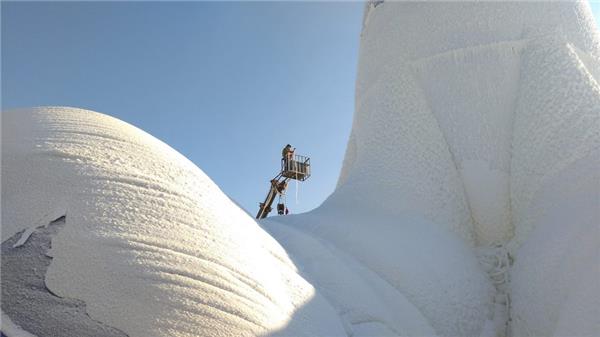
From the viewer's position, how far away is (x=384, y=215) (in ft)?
11.9

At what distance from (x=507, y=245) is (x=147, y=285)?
8.31 feet

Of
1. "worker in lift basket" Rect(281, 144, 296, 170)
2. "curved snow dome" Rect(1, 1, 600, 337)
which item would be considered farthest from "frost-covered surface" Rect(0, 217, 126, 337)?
"worker in lift basket" Rect(281, 144, 296, 170)

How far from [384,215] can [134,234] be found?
207 centimetres

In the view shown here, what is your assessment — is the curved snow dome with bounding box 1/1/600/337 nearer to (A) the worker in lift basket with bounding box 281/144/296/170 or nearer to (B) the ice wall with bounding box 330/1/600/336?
(B) the ice wall with bounding box 330/1/600/336

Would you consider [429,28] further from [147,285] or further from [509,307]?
[147,285]

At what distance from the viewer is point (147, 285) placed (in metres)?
1.83

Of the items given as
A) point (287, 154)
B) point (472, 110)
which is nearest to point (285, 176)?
point (287, 154)

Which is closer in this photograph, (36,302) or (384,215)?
(36,302)

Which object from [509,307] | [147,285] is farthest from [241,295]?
[509,307]

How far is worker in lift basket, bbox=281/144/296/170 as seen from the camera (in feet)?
35.2

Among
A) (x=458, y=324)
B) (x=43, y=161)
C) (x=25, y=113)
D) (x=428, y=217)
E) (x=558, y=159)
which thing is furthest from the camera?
(x=428, y=217)

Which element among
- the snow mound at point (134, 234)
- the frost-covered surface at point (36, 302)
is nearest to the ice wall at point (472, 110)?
the snow mound at point (134, 234)

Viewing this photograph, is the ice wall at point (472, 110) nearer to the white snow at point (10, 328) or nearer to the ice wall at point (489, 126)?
the ice wall at point (489, 126)

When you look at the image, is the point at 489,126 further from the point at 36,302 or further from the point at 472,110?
the point at 36,302
